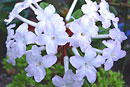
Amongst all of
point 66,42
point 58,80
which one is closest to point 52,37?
point 66,42

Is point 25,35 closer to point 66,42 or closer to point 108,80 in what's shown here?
point 66,42

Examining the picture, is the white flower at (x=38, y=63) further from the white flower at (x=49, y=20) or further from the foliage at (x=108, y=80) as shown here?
the foliage at (x=108, y=80)

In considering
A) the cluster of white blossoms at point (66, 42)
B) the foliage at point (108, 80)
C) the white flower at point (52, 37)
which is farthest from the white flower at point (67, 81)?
the foliage at point (108, 80)

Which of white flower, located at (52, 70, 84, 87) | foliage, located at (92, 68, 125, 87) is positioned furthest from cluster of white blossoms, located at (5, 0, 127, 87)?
foliage, located at (92, 68, 125, 87)

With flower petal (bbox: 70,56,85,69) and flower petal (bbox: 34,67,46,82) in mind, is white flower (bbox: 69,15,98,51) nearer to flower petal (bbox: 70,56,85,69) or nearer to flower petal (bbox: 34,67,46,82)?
flower petal (bbox: 70,56,85,69)

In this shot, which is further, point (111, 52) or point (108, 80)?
point (108, 80)
